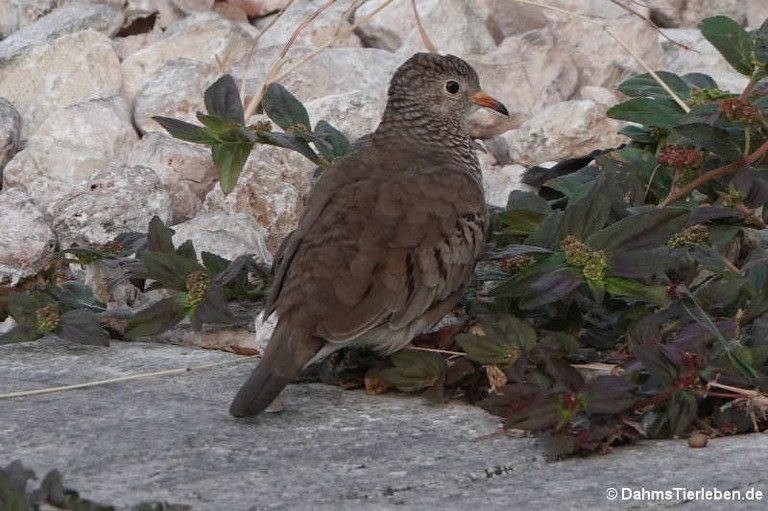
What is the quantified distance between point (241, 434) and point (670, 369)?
114 cm

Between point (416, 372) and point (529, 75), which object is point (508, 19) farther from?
point (416, 372)

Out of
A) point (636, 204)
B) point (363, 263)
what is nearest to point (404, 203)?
point (363, 263)

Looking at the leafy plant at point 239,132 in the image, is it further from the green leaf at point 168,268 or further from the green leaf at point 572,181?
the green leaf at point 572,181

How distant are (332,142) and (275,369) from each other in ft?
4.65

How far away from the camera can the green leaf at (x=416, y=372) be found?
410 centimetres

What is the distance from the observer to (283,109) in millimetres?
5070

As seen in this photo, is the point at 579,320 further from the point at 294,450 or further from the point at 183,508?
the point at 183,508

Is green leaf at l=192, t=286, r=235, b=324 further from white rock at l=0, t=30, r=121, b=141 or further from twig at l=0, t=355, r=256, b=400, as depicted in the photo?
white rock at l=0, t=30, r=121, b=141

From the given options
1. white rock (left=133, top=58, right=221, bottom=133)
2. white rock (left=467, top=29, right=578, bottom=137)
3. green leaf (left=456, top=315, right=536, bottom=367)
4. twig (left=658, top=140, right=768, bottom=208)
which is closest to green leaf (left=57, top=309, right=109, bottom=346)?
green leaf (left=456, top=315, right=536, bottom=367)

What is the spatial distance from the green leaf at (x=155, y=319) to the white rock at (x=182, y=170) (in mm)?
1842

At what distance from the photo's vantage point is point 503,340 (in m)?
3.96

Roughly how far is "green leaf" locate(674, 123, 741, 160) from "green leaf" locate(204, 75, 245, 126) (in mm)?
1485

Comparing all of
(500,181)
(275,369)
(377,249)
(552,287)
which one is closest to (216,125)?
(377,249)

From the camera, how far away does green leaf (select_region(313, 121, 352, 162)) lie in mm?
5004
